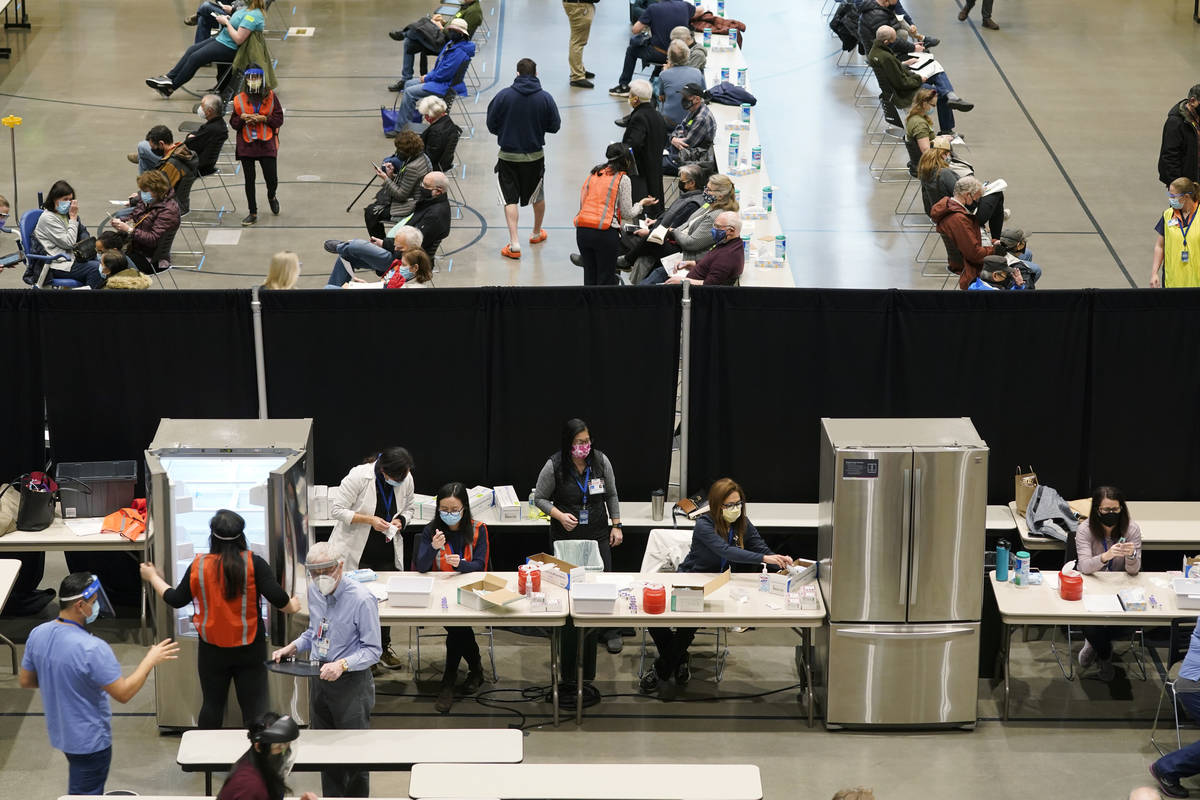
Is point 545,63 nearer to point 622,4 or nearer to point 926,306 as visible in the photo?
point 622,4

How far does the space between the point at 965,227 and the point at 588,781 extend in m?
6.60

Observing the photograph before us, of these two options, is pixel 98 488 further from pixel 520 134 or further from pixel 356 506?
pixel 520 134

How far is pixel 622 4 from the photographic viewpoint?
23062mm

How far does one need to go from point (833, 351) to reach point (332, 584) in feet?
11.8

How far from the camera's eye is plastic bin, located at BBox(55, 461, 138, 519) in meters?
9.55

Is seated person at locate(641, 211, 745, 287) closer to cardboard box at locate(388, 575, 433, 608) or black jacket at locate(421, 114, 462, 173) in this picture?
cardboard box at locate(388, 575, 433, 608)

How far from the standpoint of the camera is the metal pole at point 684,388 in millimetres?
9812

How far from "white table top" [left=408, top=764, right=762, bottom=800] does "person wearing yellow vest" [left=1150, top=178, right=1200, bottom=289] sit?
6127mm

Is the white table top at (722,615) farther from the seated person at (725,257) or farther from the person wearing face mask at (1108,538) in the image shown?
the seated person at (725,257)

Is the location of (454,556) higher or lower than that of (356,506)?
lower

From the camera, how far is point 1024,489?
9.76 meters

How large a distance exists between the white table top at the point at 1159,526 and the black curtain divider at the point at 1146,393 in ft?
0.58

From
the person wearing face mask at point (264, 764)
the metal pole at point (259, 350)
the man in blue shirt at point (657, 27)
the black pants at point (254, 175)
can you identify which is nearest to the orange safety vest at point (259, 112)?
the black pants at point (254, 175)

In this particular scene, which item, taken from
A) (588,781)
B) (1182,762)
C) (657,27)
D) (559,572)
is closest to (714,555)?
(559,572)
